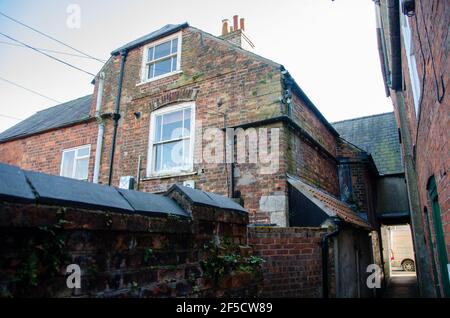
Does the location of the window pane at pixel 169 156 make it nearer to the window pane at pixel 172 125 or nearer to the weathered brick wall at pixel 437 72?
the window pane at pixel 172 125

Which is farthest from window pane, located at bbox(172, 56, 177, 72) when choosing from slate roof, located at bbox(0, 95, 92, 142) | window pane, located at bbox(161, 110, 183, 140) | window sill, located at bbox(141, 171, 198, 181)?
slate roof, located at bbox(0, 95, 92, 142)

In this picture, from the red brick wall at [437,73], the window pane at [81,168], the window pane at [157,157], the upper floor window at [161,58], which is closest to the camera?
the red brick wall at [437,73]

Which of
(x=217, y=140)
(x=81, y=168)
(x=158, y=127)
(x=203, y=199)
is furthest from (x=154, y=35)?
(x=203, y=199)

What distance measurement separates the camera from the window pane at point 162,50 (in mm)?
9754

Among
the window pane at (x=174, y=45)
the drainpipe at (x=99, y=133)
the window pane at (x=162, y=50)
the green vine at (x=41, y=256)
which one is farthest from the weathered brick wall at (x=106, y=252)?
the window pane at (x=162, y=50)

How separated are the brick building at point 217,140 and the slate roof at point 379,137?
3.79 metres

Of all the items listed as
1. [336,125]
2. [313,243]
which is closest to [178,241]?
[313,243]

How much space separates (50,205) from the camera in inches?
65.0

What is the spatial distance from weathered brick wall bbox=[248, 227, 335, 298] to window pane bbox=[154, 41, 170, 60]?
7.11 m

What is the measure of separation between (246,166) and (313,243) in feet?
8.05

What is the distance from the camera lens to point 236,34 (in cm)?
1043

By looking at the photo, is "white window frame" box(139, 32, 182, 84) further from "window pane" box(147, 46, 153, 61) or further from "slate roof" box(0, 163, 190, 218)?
"slate roof" box(0, 163, 190, 218)

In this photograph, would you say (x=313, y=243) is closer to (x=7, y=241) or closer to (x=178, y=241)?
(x=178, y=241)

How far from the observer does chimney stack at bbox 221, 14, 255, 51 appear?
1037cm
